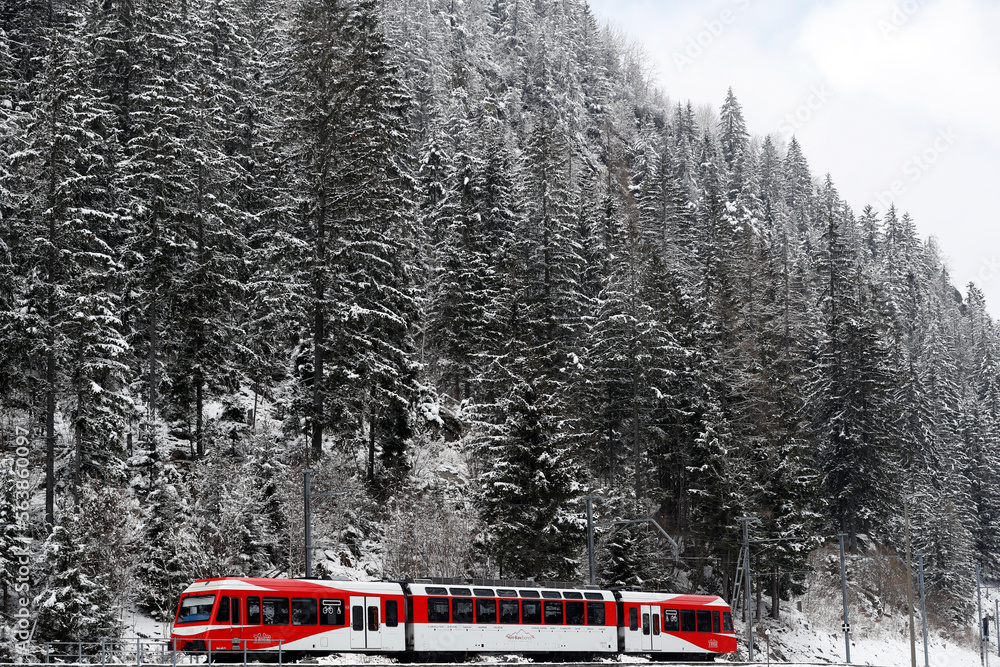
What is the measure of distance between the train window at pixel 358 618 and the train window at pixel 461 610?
365cm

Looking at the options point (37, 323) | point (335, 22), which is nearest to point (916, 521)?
point (335, 22)

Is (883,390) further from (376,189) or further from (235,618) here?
(235,618)

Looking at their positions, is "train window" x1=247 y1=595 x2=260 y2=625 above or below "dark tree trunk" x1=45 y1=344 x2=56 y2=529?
below

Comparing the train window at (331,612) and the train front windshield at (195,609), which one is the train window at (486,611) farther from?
the train front windshield at (195,609)

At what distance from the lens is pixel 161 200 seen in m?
41.5

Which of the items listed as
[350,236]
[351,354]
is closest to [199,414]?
[351,354]

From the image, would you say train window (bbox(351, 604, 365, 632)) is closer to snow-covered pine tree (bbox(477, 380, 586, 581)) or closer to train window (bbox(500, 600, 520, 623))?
train window (bbox(500, 600, 520, 623))

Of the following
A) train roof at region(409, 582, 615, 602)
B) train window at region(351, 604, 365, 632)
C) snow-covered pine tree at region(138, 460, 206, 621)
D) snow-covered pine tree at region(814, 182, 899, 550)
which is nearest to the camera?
train window at region(351, 604, 365, 632)

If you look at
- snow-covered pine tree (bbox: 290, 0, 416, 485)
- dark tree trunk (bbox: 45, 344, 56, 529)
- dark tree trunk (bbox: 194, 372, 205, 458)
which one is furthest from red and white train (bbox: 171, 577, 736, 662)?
dark tree trunk (bbox: 194, 372, 205, 458)

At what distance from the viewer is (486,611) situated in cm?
3400

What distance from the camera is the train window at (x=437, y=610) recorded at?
32.5 m

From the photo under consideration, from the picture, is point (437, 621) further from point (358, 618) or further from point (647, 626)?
point (647, 626)

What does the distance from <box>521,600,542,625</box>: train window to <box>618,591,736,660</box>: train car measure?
4372mm

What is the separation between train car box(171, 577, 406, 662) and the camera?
27.6 m
